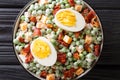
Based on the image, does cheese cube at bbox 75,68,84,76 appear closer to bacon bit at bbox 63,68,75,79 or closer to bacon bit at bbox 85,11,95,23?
bacon bit at bbox 63,68,75,79

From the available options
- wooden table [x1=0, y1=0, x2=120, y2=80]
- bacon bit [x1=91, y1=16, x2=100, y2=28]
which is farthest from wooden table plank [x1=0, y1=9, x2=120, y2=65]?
bacon bit [x1=91, y1=16, x2=100, y2=28]

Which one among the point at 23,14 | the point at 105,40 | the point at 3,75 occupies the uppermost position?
the point at 23,14

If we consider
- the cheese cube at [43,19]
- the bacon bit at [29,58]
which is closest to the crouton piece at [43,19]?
the cheese cube at [43,19]

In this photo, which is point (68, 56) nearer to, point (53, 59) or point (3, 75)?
point (53, 59)

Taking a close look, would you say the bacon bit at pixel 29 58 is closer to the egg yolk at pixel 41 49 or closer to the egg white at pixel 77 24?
the egg yolk at pixel 41 49

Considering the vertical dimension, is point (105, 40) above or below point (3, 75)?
above

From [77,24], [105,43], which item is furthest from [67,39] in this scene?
[105,43]

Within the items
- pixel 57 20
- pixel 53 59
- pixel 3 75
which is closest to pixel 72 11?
pixel 57 20
